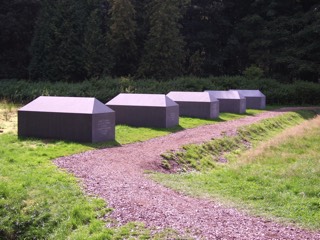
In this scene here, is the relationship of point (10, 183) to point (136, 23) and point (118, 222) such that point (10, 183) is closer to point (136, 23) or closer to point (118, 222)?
point (118, 222)

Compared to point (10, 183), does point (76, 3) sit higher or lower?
higher

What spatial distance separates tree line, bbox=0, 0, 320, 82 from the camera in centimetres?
4422

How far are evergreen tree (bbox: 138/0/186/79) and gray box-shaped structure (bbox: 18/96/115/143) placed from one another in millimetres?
27918

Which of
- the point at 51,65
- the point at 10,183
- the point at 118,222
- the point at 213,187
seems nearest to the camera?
the point at 118,222

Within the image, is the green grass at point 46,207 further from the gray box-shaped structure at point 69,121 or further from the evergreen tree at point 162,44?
the evergreen tree at point 162,44

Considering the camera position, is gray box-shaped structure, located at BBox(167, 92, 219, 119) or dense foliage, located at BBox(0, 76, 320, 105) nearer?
gray box-shaped structure, located at BBox(167, 92, 219, 119)

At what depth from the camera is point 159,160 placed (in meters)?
13.9

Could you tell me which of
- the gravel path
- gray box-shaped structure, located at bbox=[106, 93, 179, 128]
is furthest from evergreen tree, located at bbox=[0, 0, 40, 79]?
the gravel path

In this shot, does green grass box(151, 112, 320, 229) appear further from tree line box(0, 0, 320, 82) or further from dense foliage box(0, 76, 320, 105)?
tree line box(0, 0, 320, 82)

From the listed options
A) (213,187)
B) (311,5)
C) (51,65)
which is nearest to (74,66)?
(51,65)

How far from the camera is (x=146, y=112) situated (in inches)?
829

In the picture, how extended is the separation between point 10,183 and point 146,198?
305cm

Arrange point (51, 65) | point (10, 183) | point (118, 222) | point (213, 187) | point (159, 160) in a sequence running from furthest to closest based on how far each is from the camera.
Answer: point (51, 65) → point (159, 160) → point (213, 187) → point (10, 183) → point (118, 222)

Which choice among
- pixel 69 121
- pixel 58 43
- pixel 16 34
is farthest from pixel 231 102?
pixel 16 34
